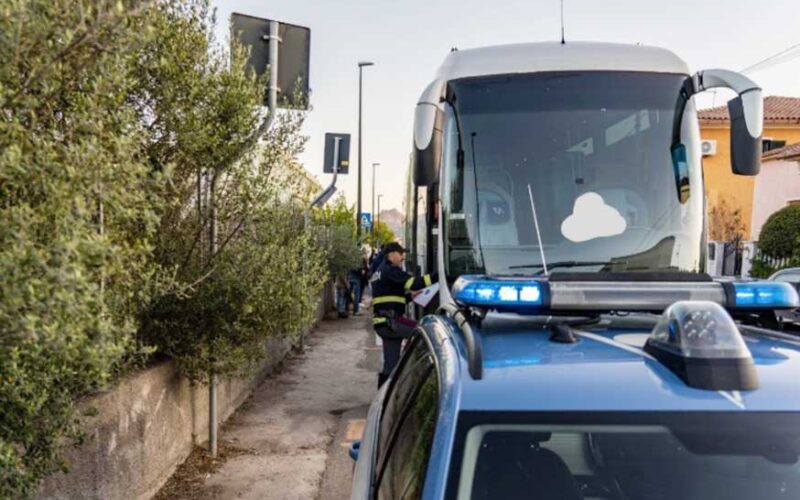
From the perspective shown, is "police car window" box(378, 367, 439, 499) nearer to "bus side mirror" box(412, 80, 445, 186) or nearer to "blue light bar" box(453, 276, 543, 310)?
"blue light bar" box(453, 276, 543, 310)

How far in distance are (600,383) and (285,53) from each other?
4759 mm

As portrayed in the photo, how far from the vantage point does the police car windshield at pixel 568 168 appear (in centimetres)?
519

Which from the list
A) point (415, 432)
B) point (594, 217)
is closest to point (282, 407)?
point (594, 217)

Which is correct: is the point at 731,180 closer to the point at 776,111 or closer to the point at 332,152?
the point at 776,111

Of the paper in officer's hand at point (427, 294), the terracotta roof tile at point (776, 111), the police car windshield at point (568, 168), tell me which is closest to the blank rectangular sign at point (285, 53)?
the police car windshield at point (568, 168)

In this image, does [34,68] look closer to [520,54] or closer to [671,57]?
[520,54]

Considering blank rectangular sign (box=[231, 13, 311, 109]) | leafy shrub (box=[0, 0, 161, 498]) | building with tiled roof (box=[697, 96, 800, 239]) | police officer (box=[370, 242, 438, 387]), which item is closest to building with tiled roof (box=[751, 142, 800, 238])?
building with tiled roof (box=[697, 96, 800, 239])

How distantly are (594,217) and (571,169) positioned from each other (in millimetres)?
415

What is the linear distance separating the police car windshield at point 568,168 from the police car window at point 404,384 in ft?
7.12

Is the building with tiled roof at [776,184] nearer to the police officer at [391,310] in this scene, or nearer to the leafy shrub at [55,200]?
the police officer at [391,310]

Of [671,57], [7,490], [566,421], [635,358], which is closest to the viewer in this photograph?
[566,421]

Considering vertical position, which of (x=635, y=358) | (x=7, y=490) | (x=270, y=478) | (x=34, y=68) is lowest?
(x=270, y=478)

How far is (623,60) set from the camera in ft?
17.8

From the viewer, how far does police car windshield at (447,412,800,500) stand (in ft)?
6.11
